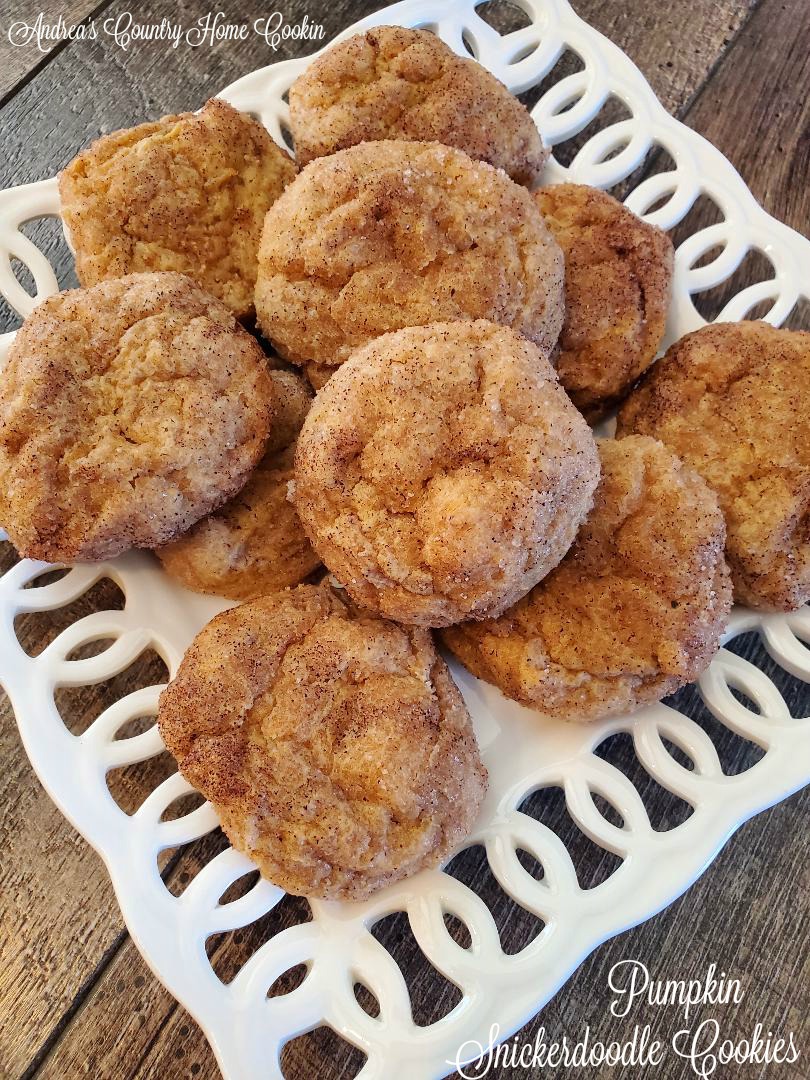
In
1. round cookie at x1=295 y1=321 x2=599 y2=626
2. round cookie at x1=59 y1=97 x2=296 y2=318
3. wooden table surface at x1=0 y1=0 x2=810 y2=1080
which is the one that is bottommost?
wooden table surface at x1=0 y1=0 x2=810 y2=1080

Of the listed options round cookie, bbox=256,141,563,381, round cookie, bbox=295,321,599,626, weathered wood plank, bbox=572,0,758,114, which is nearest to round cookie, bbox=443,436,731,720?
round cookie, bbox=295,321,599,626

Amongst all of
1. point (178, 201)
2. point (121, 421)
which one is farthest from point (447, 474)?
point (178, 201)

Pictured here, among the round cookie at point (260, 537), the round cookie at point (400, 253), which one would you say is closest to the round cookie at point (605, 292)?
the round cookie at point (400, 253)

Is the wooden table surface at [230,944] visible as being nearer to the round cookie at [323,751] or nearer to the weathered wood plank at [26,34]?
the round cookie at [323,751]

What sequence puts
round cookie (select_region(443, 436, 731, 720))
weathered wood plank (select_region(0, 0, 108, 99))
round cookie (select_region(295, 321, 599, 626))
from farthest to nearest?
weathered wood plank (select_region(0, 0, 108, 99)) → round cookie (select_region(443, 436, 731, 720)) → round cookie (select_region(295, 321, 599, 626))

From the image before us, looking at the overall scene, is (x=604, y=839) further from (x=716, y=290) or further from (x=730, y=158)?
(x=730, y=158)

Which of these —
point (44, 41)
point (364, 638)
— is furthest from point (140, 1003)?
point (44, 41)

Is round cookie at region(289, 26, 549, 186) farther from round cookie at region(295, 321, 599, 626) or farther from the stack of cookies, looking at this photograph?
round cookie at region(295, 321, 599, 626)
